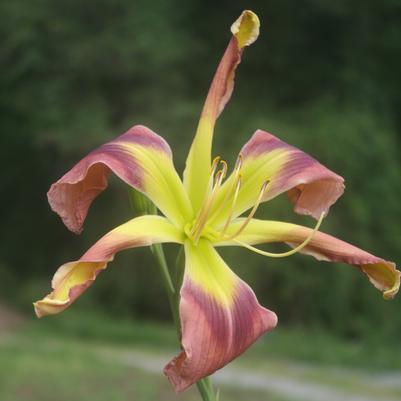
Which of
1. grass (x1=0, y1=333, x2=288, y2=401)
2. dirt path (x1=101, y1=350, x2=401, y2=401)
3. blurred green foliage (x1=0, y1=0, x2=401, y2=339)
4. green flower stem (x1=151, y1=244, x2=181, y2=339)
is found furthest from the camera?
blurred green foliage (x1=0, y1=0, x2=401, y2=339)

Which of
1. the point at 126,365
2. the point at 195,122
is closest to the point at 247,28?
the point at 126,365

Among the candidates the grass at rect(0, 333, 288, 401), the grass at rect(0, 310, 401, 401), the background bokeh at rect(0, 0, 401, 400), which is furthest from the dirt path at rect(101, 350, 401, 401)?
the background bokeh at rect(0, 0, 401, 400)

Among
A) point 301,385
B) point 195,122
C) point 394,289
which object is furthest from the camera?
point 195,122

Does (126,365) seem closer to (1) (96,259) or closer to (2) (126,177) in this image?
(2) (126,177)

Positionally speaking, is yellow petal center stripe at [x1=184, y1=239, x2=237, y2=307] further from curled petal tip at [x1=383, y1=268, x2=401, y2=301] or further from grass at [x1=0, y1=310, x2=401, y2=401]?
grass at [x1=0, y1=310, x2=401, y2=401]

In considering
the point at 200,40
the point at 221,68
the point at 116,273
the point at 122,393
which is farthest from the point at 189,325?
the point at 200,40

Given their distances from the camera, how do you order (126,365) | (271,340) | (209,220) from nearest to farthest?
(209,220) < (126,365) < (271,340)

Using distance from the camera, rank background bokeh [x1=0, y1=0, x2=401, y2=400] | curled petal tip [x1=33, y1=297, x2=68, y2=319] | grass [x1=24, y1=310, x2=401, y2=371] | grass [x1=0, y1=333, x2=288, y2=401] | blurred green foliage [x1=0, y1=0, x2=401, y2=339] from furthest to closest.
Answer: blurred green foliage [x1=0, y1=0, x2=401, y2=339] < background bokeh [x1=0, y1=0, x2=401, y2=400] < grass [x1=24, y1=310, x2=401, y2=371] < grass [x1=0, y1=333, x2=288, y2=401] < curled petal tip [x1=33, y1=297, x2=68, y2=319]
